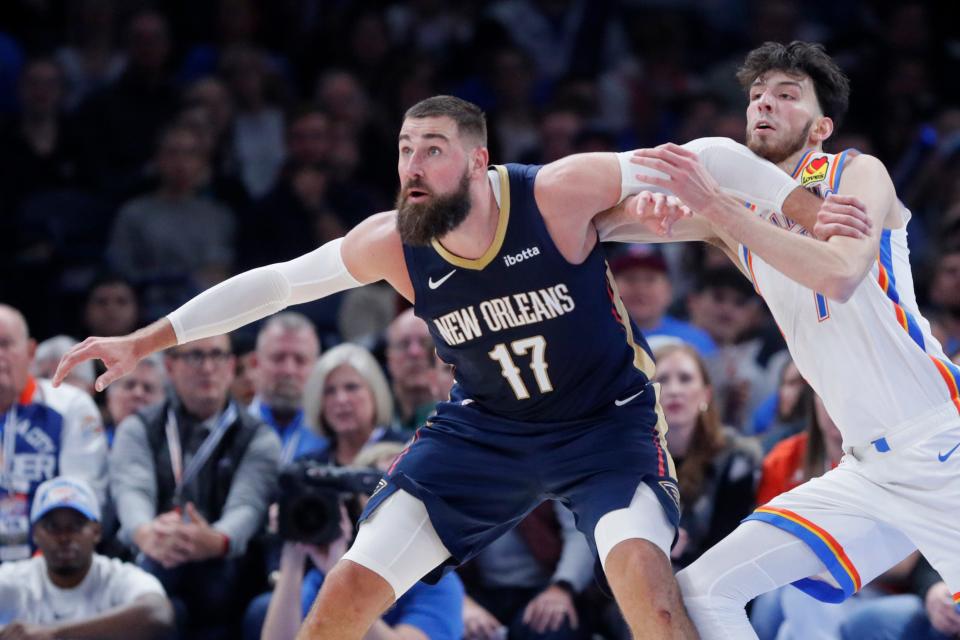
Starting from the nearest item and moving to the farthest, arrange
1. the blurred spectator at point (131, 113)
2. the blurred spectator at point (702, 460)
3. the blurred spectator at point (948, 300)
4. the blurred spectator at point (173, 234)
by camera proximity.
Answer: the blurred spectator at point (702, 460) < the blurred spectator at point (948, 300) < the blurred spectator at point (173, 234) < the blurred spectator at point (131, 113)

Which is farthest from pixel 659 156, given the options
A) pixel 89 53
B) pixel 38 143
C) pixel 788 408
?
pixel 89 53

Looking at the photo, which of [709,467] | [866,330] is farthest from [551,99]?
[866,330]

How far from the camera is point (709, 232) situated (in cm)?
474

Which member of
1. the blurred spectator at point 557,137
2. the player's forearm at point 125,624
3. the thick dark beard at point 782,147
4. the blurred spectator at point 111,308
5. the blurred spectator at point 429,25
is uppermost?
the blurred spectator at point 429,25

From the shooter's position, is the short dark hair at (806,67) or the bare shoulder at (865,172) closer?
the bare shoulder at (865,172)

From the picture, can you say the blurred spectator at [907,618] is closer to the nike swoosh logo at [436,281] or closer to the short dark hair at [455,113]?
the nike swoosh logo at [436,281]

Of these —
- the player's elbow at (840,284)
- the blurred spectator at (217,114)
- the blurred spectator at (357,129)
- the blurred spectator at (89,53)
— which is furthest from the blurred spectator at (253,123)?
the player's elbow at (840,284)

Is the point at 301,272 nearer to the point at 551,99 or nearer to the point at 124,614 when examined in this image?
the point at 124,614

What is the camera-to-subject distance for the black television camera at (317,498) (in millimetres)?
5859

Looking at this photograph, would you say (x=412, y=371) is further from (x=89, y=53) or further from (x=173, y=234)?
(x=89, y=53)

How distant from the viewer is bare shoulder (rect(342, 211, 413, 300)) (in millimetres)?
4758

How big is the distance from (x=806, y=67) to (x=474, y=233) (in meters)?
1.21

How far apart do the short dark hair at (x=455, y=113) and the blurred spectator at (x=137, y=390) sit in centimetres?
330

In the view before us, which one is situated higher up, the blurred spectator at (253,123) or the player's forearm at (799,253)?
the blurred spectator at (253,123)
